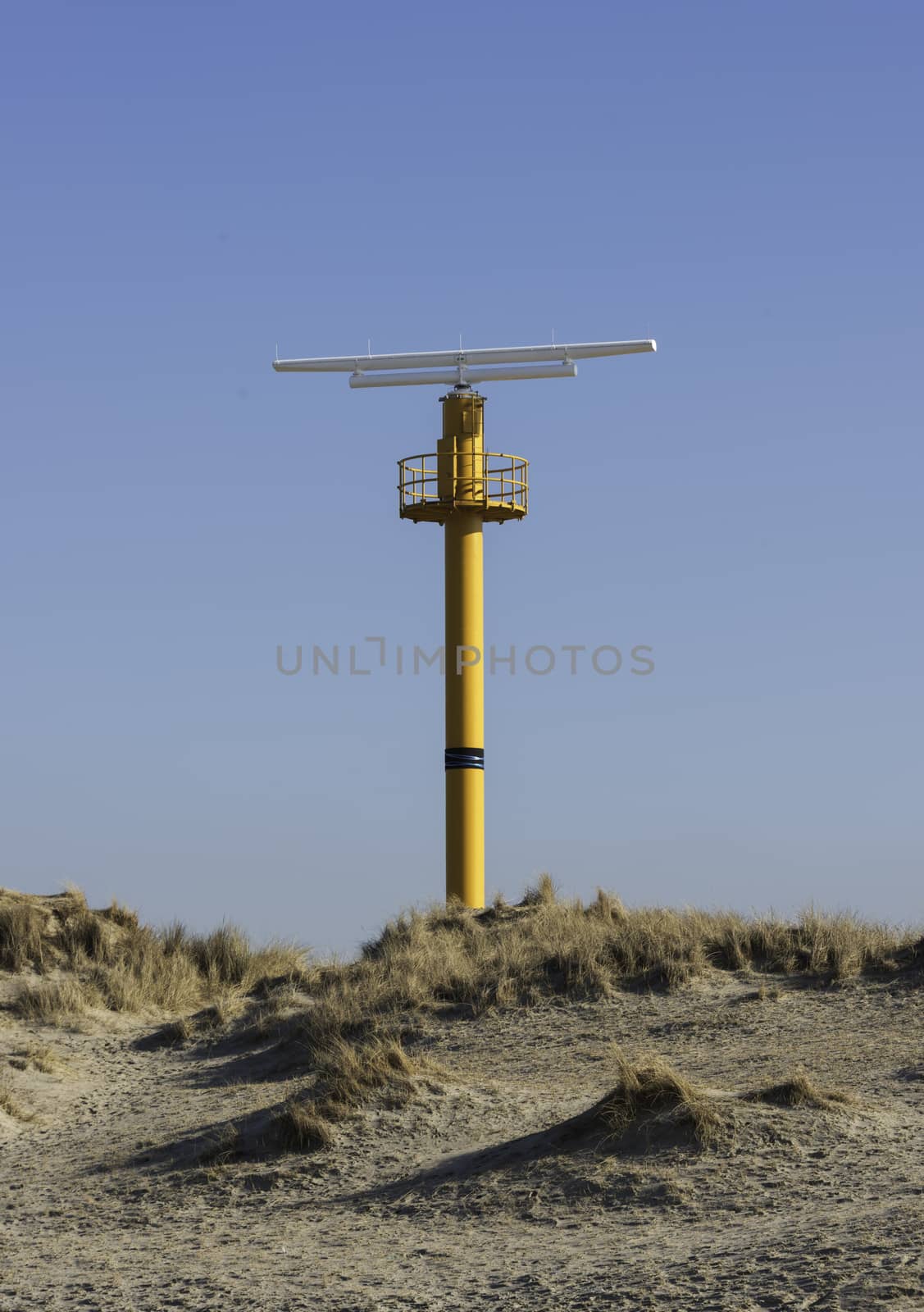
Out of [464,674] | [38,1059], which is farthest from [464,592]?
[38,1059]

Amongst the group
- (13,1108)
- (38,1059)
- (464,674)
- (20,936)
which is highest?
(464,674)

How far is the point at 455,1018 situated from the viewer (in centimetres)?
1977

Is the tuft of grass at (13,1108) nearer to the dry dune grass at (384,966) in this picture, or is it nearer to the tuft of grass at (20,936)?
the dry dune grass at (384,966)

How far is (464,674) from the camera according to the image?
2992 centimetres

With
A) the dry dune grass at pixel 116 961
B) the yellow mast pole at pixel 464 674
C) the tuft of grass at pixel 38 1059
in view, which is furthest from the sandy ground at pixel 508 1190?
the yellow mast pole at pixel 464 674

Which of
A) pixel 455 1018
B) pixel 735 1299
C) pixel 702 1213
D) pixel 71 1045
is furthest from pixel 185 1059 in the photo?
pixel 735 1299

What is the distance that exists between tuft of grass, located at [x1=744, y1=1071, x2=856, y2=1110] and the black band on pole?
1645 cm

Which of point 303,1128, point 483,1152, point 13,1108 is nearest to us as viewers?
point 483,1152

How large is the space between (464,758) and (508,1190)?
57.7ft

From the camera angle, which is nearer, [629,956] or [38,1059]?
[38,1059]

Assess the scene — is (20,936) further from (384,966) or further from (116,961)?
(384,966)

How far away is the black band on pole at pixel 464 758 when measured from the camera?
29.9 m

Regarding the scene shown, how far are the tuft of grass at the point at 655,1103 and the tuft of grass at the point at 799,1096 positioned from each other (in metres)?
0.69

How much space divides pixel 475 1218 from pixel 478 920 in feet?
44.2
